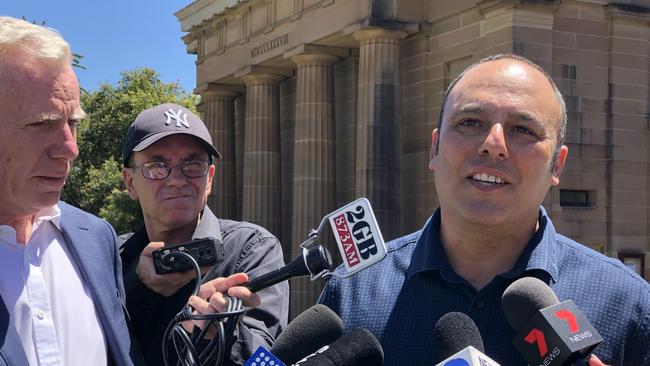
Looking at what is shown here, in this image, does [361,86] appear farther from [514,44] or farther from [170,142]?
[170,142]

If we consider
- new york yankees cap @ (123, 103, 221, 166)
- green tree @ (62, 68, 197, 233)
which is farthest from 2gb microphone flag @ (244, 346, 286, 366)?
green tree @ (62, 68, 197, 233)

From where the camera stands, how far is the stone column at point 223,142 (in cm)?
3006

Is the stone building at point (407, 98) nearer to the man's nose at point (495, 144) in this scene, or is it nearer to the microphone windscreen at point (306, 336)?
the man's nose at point (495, 144)

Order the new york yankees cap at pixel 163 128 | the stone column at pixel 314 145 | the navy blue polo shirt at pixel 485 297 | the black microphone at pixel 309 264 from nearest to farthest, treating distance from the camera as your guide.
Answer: the black microphone at pixel 309 264, the navy blue polo shirt at pixel 485 297, the new york yankees cap at pixel 163 128, the stone column at pixel 314 145

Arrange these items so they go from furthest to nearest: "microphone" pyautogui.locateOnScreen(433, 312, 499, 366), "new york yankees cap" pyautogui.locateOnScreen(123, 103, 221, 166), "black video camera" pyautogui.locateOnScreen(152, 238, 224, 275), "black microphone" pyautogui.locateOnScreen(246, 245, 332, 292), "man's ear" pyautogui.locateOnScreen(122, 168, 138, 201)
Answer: "man's ear" pyautogui.locateOnScreen(122, 168, 138, 201), "new york yankees cap" pyautogui.locateOnScreen(123, 103, 221, 166), "black video camera" pyautogui.locateOnScreen(152, 238, 224, 275), "black microphone" pyautogui.locateOnScreen(246, 245, 332, 292), "microphone" pyautogui.locateOnScreen(433, 312, 499, 366)

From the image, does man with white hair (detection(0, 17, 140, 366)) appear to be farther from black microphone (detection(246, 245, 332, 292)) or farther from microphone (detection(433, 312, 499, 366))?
microphone (detection(433, 312, 499, 366))

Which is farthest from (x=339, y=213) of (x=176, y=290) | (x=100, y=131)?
(x=100, y=131)

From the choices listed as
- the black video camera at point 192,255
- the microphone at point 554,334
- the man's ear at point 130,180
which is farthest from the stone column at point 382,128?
the microphone at point 554,334

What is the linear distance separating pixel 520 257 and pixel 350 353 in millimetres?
780

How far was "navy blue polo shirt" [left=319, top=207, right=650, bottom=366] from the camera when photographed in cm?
270

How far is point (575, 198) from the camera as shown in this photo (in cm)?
1791

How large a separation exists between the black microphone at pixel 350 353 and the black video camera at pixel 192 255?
82 cm

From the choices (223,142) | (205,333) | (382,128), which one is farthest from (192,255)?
(223,142)

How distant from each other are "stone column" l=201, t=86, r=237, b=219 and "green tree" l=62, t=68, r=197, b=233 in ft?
51.9
